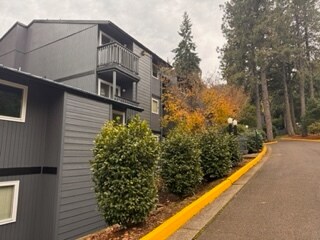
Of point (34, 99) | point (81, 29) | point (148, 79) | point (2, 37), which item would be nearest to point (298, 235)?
point (34, 99)

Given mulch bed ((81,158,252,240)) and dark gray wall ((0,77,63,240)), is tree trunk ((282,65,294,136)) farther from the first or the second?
dark gray wall ((0,77,63,240))

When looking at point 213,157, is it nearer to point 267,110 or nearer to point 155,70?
point 155,70

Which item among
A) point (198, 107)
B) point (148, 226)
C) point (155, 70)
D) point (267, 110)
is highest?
point (155, 70)

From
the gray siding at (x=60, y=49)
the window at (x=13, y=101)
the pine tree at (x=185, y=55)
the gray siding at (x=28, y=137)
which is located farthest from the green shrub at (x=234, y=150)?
the pine tree at (x=185, y=55)

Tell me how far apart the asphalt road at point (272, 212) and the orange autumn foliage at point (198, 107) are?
11.9 meters

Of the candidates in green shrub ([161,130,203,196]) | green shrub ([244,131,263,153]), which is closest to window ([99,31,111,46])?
green shrub ([244,131,263,153])

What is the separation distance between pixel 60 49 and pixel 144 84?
6384 mm

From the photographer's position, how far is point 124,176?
5184mm

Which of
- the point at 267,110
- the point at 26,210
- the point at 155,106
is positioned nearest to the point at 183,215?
the point at 26,210

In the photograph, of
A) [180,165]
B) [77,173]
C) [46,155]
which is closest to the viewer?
[180,165]

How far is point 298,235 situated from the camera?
15.3 feet

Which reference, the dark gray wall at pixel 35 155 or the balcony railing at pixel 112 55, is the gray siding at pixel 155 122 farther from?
the dark gray wall at pixel 35 155

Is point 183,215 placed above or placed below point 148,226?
above

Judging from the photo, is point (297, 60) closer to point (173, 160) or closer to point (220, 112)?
point (220, 112)
